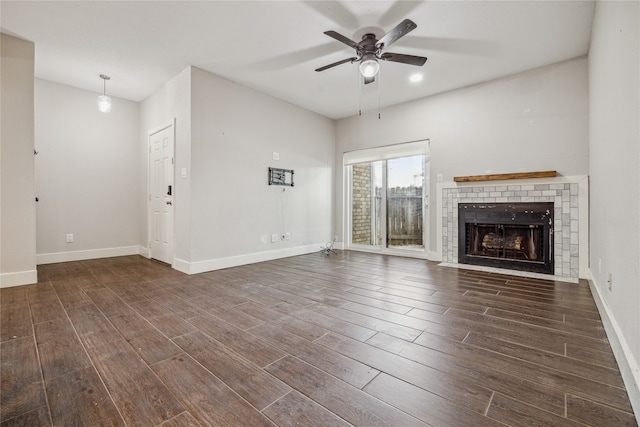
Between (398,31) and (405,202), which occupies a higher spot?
(398,31)

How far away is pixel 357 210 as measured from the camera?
231 inches

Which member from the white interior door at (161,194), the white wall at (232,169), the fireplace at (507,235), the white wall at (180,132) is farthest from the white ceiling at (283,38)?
the fireplace at (507,235)

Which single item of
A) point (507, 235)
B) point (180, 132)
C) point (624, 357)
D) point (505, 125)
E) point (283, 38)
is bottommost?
point (624, 357)

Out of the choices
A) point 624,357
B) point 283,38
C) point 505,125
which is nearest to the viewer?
point 624,357

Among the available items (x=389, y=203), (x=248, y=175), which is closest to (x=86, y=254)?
(x=248, y=175)

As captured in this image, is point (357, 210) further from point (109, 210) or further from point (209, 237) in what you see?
point (109, 210)

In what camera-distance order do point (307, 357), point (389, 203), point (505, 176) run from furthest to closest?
point (389, 203)
point (505, 176)
point (307, 357)

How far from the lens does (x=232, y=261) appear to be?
4.09 m

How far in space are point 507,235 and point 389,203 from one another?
77.4 inches

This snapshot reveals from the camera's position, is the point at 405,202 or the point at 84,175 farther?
the point at 405,202

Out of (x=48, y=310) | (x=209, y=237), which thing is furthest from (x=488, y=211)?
(x=48, y=310)

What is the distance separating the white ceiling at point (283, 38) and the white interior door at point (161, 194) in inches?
34.4

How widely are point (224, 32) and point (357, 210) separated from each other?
12.7 feet

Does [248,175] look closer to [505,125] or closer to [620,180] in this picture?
[505,125]
